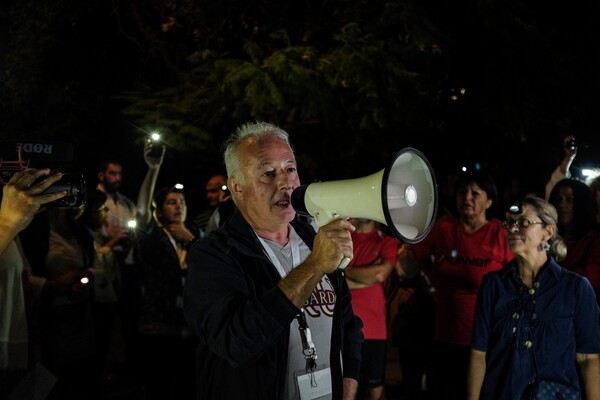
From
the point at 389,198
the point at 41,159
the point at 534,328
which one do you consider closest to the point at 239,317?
the point at 389,198

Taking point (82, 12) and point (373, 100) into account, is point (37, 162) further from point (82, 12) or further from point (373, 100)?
point (82, 12)

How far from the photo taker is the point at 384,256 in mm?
5441

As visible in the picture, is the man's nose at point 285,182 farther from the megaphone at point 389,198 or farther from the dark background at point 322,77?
the dark background at point 322,77

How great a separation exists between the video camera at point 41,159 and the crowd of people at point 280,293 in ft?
0.21

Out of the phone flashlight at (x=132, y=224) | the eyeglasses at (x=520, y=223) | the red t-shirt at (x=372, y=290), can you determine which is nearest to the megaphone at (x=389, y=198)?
the eyeglasses at (x=520, y=223)

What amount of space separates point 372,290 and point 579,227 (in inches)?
69.2

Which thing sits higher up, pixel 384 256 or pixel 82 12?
A: pixel 82 12

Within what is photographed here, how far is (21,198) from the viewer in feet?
8.86

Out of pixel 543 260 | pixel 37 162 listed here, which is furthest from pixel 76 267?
pixel 543 260

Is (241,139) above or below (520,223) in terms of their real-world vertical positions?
above

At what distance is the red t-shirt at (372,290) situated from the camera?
538 cm

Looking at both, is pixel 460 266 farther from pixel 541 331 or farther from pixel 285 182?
pixel 285 182

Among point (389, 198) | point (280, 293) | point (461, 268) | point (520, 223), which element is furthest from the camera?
point (461, 268)

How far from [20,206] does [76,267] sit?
2.88 meters
